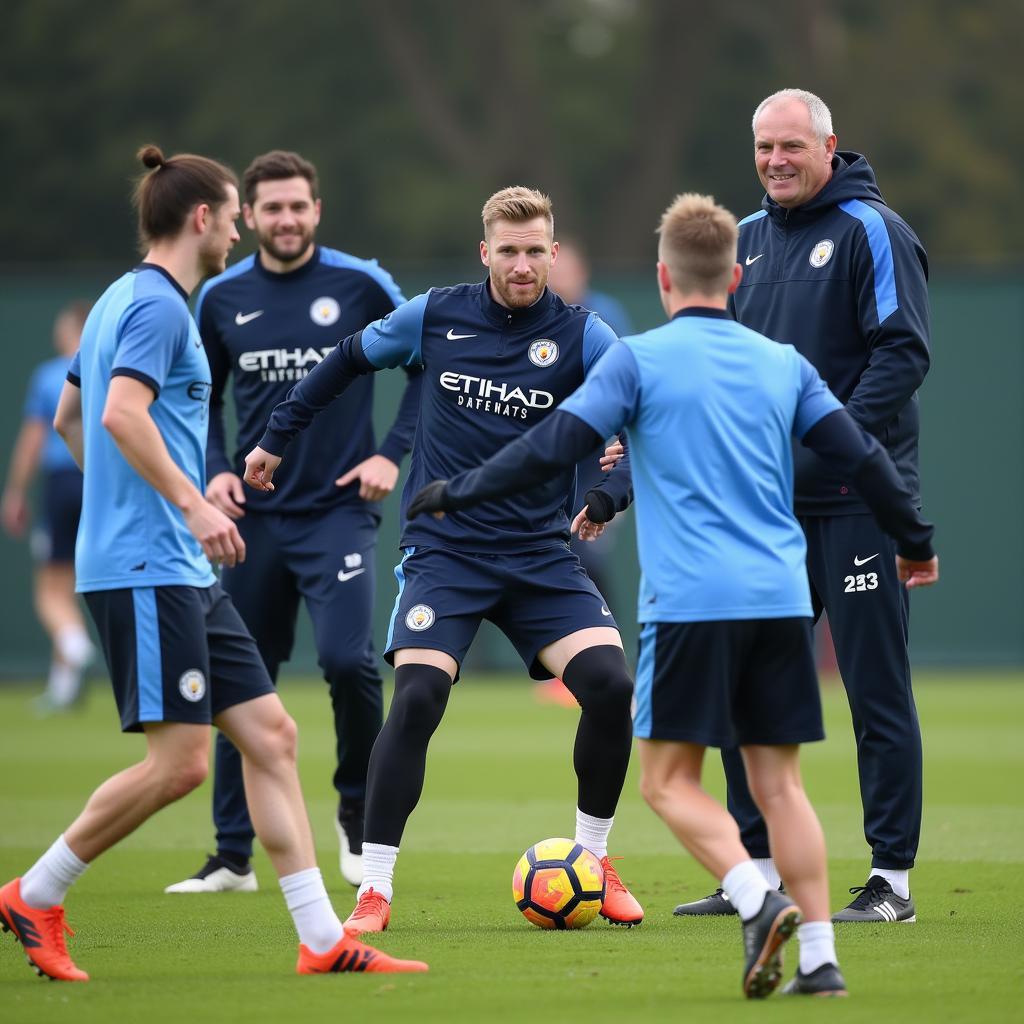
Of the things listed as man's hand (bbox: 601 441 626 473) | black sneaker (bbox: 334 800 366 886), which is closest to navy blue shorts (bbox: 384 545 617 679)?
man's hand (bbox: 601 441 626 473)

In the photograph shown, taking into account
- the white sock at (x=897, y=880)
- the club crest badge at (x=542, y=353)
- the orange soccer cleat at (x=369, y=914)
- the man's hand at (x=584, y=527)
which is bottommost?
the white sock at (x=897, y=880)

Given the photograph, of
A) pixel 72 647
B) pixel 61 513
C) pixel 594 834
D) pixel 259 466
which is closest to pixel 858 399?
pixel 594 834

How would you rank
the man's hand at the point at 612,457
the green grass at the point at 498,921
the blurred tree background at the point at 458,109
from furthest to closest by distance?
the blurred tree background at the point at 458,109
the man's hand at the point at 612,457
the green grass at the point at 498,921

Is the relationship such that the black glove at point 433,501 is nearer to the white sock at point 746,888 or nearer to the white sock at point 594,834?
the white sock at point 746,888

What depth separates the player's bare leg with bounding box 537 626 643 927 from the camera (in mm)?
6590

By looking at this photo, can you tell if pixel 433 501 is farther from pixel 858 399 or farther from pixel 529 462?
pixel 858 399

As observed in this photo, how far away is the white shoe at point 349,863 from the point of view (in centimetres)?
765

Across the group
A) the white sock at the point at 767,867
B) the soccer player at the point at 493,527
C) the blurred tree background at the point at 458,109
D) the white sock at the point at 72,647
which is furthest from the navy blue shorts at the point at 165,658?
the blurred tree background at the point at 458,109

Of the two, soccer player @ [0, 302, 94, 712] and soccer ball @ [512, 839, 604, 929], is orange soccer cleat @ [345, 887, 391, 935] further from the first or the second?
soccer player @ [0, 302, 94, 712]

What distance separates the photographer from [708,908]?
6.84 meters

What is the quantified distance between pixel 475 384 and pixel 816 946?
7.57 ft

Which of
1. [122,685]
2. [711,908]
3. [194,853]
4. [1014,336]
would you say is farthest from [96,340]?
[1014,336]

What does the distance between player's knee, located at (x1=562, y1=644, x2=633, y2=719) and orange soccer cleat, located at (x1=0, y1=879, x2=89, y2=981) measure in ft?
6.14

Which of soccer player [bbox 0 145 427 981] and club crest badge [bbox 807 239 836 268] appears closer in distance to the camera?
soccer player [bbox 0 145 427 981]
